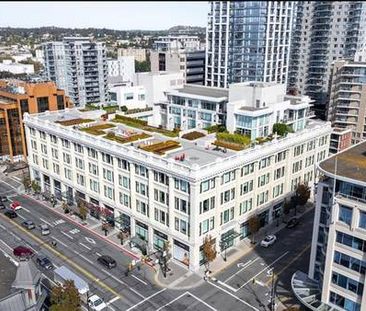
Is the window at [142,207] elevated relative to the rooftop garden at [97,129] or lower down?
lower down

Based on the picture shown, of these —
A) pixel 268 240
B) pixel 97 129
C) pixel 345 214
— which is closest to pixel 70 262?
pixel 97 129

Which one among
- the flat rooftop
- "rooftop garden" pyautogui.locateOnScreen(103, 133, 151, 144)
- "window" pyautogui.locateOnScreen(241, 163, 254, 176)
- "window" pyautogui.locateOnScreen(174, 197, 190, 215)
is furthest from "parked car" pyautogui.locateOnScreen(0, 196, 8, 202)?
the flat rooftop

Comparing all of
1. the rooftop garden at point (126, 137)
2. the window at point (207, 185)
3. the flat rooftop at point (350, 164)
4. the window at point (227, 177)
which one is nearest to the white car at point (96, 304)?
the window at point (207, 185)

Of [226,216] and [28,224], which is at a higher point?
[226,216]

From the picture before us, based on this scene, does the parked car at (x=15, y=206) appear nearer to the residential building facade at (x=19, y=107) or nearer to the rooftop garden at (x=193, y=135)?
the residential building facade at (x=19, y=107)

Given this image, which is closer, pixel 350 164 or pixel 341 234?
pixel 341 234

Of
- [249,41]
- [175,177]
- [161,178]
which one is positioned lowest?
[161,178]

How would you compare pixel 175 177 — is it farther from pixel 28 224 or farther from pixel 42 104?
pixel 42 104
